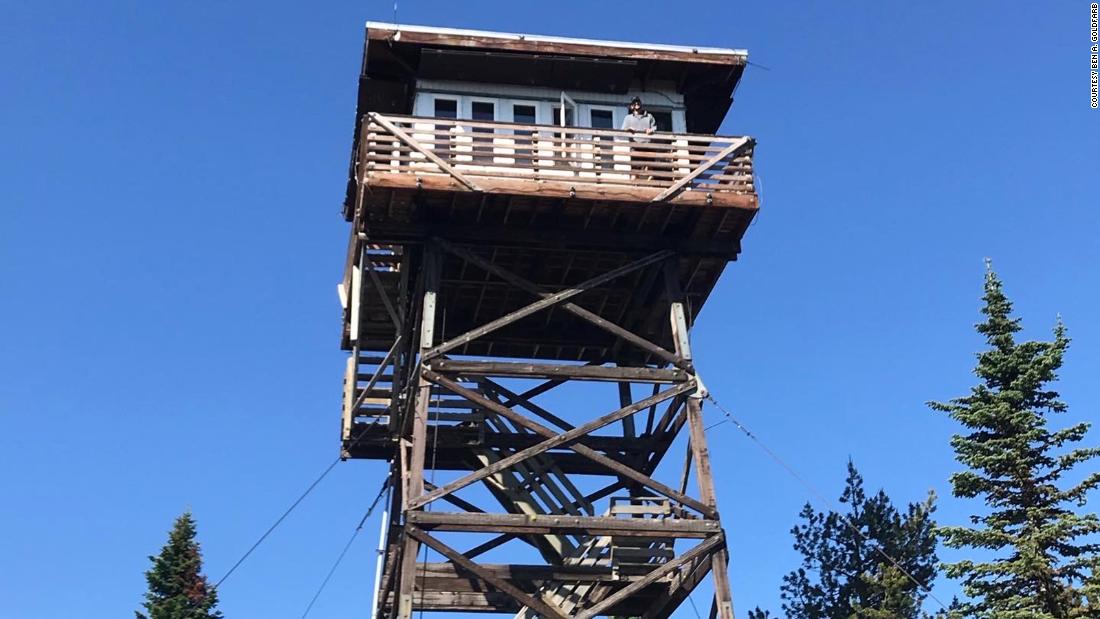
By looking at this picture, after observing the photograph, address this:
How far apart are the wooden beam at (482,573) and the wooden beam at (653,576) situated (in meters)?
0.58

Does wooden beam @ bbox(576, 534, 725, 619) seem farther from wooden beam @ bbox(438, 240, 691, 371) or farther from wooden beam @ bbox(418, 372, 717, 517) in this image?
wooden beam @ bbox(438, 240, 691, 371)

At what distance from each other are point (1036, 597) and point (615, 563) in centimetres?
811

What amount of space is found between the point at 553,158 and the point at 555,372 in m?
3.52

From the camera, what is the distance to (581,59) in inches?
940

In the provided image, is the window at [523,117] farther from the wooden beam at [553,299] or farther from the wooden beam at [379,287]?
the wooden beam at [379,287]

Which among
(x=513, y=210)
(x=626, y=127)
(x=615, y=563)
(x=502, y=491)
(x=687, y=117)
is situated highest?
(x=687, y=117)

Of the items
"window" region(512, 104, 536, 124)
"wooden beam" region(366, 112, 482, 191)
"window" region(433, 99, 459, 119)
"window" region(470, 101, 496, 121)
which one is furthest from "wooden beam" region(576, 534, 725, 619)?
"window" region(433, 99, 459, 119)

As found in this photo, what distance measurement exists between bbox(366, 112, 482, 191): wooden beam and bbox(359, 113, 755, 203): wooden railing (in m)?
0.02

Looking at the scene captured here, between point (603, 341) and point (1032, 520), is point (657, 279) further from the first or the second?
point (1032, 520)

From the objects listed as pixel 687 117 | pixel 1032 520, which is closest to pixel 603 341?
pixel 687 117

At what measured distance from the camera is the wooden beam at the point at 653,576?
20281 millimetres

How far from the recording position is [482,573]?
65.0 ft

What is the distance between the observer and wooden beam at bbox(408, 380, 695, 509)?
66.3 ft

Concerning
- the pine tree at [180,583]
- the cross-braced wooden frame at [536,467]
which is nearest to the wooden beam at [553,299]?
the cross-braced wooden frame at [536,467]
